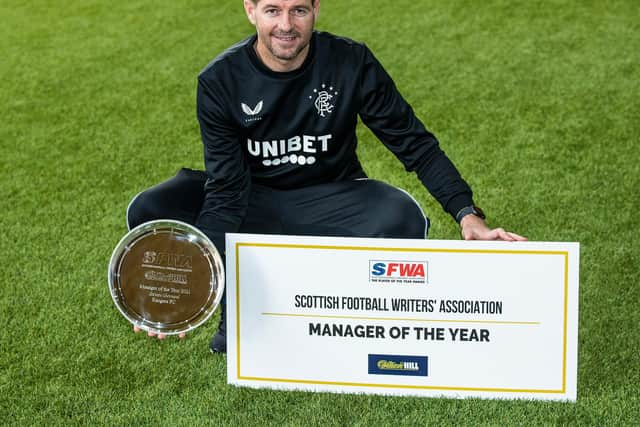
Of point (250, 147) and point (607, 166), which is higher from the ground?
point (250, 147)

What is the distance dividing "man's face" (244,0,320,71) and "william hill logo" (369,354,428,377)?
687 millimetres

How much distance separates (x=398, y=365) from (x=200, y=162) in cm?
175

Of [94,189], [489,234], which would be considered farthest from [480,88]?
[489,234]

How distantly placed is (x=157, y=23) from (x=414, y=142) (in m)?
3.58

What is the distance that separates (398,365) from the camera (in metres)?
1.99

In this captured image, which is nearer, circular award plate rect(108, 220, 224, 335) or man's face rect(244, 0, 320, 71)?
circular award plate rect(108, 220, 224, 335)

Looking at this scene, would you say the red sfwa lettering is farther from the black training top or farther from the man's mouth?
the man's mouth

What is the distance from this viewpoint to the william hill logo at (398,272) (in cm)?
193

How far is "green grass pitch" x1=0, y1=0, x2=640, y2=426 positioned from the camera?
2047 millimetres

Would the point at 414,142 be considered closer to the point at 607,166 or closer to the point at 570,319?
the point at 570,319

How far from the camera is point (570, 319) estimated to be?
1.91 meters

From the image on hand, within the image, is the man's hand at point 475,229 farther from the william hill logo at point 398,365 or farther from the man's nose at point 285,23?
the man's nose at point 285,23

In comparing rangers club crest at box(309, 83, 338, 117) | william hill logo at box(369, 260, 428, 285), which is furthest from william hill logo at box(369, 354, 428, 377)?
rangers club crest at box(309, 83, 338, 117)

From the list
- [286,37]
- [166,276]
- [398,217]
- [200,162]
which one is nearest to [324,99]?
[286,37]
